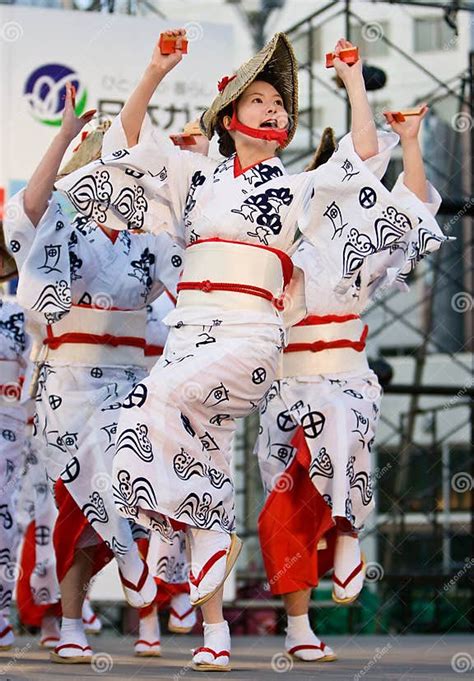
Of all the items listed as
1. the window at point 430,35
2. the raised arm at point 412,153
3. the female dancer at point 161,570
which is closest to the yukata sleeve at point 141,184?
the raised arm at point 412,153

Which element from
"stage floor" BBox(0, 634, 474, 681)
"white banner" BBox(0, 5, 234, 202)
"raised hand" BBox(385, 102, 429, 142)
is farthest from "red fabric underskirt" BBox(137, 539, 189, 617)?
"white banner" BBox(0, 5, 234, 202)

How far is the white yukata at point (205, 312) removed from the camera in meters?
4.01

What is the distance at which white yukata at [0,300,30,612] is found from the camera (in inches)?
214

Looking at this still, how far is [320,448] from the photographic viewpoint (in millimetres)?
4961

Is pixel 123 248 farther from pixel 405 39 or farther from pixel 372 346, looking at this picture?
pixel 405 39

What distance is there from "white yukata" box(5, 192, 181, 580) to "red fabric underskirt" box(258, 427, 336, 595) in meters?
0.50

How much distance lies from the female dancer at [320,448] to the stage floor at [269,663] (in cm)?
28

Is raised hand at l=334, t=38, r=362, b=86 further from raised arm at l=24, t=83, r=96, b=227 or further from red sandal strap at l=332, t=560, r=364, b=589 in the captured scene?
red sandal strap at l=332, t=560, r=364, b=589

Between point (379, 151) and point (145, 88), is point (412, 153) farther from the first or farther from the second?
point (145, 88)

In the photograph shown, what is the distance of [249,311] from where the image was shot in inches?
161

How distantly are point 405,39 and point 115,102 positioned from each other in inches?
362

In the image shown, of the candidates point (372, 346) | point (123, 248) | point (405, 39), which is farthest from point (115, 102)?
point (405, 39)

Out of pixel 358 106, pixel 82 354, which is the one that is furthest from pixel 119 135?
pixel 82 354

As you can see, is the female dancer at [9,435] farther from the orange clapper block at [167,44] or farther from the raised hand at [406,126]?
the raised hand at [406,126]
